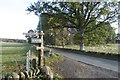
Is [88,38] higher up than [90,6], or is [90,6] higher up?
[90,6]

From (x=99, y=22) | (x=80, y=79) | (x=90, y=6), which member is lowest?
(x=80, y=79)

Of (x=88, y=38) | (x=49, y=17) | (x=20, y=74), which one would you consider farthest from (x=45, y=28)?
(x=20, y=74)

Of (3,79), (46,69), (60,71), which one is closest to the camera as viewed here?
(3,79)

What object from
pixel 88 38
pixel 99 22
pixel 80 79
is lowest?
pixel 80 79

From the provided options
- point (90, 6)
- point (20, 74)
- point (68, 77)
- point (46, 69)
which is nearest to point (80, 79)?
point (68, 77)

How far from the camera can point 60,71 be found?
10.2m

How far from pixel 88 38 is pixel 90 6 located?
4023 millimetres

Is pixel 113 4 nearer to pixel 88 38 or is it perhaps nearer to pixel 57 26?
pixel 88 38

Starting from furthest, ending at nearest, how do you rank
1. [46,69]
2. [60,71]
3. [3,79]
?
[60,71] → [46,69] → [3,79]

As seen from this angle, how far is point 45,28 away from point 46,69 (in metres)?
20.9

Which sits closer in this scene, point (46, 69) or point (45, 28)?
point (46, 69)

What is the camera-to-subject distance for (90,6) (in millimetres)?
28047

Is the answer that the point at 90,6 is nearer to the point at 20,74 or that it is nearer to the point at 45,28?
Answer: the point at 45,28

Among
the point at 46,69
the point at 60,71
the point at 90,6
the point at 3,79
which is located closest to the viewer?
the point at 3,79
